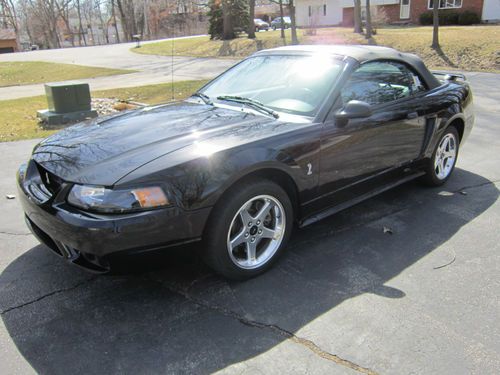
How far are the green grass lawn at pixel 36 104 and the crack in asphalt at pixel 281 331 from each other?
6.10 m

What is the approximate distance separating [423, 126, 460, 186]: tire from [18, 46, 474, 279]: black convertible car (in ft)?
0.33

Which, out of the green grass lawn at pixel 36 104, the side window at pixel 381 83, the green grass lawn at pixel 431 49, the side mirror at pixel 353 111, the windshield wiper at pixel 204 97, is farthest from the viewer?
the green grass lawn at pixel 431 49

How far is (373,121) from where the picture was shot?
12.7 ft

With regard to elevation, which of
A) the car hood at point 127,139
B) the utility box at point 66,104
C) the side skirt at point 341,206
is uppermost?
the car hood at point 127,139

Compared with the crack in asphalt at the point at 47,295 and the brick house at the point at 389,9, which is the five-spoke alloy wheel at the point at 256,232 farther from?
the brick house at the point at 389,9

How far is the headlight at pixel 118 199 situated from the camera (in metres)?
2.60

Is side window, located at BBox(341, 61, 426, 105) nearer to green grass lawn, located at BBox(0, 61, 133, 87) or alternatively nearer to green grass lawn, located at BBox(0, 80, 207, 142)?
green grass lawn, located at BBox(0, 80, 207, 142)

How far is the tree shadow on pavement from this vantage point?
2.52 m

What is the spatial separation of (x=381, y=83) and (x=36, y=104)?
34.3 feet

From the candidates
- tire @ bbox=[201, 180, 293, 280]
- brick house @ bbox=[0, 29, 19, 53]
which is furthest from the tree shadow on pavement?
brick house @ bbox=[0, 29, 19, 53]

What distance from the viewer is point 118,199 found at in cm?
260

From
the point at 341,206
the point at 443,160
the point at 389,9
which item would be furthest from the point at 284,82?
the point at 389,9

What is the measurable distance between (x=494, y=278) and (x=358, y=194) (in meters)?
1.23

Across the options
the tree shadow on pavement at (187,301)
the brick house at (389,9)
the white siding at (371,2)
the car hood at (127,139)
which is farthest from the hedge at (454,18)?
the car hood at (127,139)
